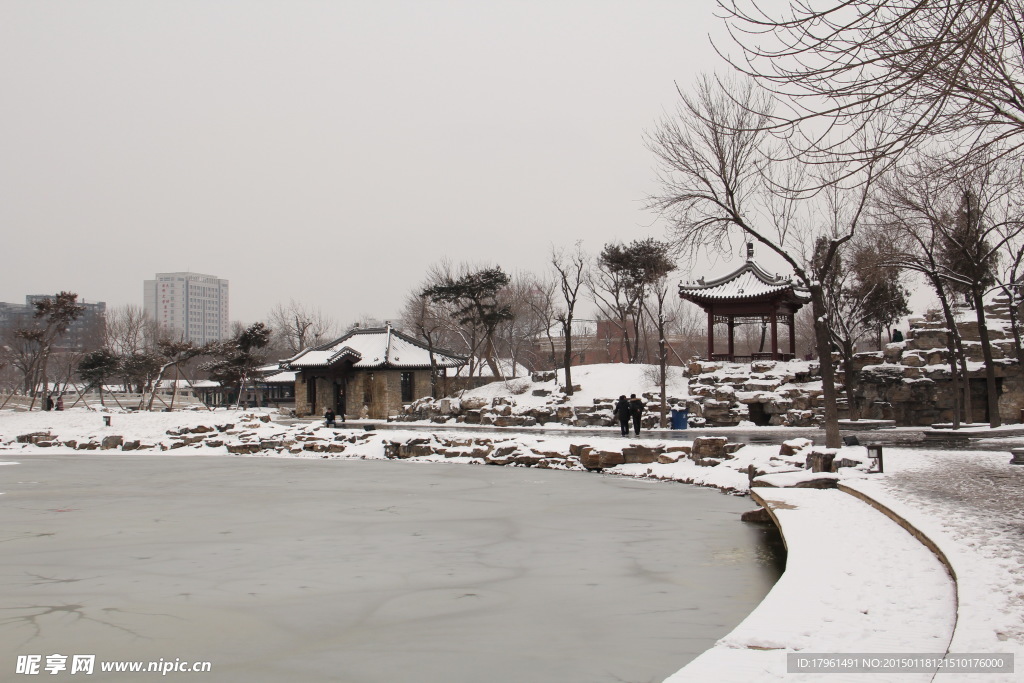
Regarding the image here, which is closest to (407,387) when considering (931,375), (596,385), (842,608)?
(596,385)

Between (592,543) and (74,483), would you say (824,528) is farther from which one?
(74,483)

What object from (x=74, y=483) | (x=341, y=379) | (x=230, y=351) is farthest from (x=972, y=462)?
(x=230, y=351)

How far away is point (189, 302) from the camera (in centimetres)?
16212

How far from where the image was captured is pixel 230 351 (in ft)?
160

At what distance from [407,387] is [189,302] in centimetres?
A: 13238

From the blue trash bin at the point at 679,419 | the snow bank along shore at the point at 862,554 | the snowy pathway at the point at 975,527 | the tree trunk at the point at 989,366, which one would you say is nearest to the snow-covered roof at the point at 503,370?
the blue trash bin at the point at 679,419

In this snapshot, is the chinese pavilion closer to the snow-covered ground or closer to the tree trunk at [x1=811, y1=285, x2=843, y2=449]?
the snow-covered ground

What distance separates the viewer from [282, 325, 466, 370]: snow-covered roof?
137 feet

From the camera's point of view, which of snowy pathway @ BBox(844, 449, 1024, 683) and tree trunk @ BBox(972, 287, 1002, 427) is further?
tree trunk @ BBox(972, 287, 1002, 427)

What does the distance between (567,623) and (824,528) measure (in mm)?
3165

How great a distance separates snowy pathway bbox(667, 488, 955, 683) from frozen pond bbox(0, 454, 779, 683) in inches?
29.4

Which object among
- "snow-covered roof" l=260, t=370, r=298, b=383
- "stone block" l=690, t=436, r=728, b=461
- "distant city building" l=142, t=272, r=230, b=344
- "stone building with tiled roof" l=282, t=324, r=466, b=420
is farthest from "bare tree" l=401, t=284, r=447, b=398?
"distant city building" l=142, t=272, r=230, b=344

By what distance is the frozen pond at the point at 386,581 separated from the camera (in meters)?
6.20

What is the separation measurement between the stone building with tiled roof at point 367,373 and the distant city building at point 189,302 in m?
121
